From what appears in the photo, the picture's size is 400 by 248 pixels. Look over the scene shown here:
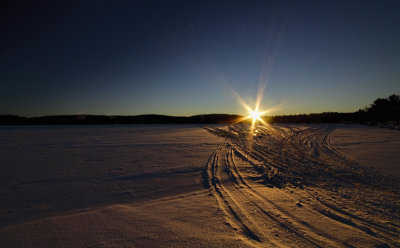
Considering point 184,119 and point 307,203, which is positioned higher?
point 184,119

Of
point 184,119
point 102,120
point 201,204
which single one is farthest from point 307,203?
point 102,120

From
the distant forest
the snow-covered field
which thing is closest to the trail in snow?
the snow-covered field

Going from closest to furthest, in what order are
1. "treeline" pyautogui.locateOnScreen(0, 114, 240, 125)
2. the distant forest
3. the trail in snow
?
the trail in snow < the distant forest < "treeline" pyautogui.locateOnScreen(0, 114, 240, 125)

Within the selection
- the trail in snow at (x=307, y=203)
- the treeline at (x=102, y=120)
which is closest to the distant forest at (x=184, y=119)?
the treeline at (x=102, y=120)

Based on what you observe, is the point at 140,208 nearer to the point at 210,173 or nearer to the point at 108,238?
the point at 108,238

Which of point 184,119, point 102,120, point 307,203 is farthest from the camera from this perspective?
point 184,119

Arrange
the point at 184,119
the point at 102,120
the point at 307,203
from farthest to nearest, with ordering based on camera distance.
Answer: the point at 184,119
the point at 102,120
the point at 307,203

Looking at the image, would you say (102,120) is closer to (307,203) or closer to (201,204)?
(201,204)

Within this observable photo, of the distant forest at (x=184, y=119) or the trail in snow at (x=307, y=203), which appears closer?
the trail in snow at (x=307, y=203)

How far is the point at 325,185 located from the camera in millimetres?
4113

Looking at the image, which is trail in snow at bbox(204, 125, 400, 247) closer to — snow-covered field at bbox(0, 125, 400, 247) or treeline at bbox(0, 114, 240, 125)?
snow-covered field at bbox(0, 125, 400, 247)

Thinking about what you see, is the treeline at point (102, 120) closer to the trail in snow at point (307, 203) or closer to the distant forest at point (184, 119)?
the distant forest at point (184, 119)

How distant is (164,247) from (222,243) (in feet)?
2.52

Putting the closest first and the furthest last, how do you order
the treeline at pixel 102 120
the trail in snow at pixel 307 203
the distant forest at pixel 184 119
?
the trail in snow at pixel 307 203 < the distant forest at pixel 184 119 < the treeline at pixel 102 120
